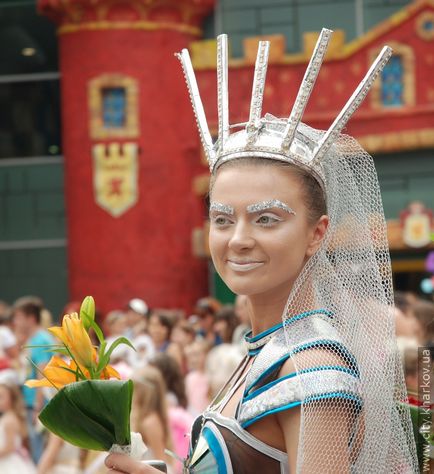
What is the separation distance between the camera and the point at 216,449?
291cm

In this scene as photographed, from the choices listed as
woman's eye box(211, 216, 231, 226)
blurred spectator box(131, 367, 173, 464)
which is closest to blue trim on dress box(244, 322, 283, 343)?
woman's eye box(211, 216, 231, 226)

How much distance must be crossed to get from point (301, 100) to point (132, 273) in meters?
17.2

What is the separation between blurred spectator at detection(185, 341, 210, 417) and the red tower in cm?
987

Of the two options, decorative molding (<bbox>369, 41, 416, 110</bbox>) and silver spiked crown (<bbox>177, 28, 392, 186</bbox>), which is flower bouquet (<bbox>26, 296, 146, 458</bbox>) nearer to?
silver spiked crown (<bbox>177, 28, 392, 186</bbox>)

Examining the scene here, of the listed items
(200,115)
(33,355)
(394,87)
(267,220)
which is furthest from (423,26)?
(267,220)

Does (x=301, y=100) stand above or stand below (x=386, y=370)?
above

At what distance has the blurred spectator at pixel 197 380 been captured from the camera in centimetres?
879

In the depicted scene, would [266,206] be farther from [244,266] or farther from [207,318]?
[207,318]

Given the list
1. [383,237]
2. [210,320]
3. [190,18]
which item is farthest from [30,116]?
[383,237]

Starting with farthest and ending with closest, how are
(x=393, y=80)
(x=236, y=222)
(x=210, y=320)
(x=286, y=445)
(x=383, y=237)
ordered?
(x=393, y=80) < (x=210, y=320) < (x=383, y=237) < (x=236, y=222) < (x=286, y=445)

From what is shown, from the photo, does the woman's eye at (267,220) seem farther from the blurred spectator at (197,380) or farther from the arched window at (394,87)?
the arched window at (394,87)

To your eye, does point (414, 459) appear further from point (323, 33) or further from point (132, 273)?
point (132, 273)

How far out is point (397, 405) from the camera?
3.11m

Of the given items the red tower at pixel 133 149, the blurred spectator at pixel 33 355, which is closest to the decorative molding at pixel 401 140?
the red tower at pixel 133 149
